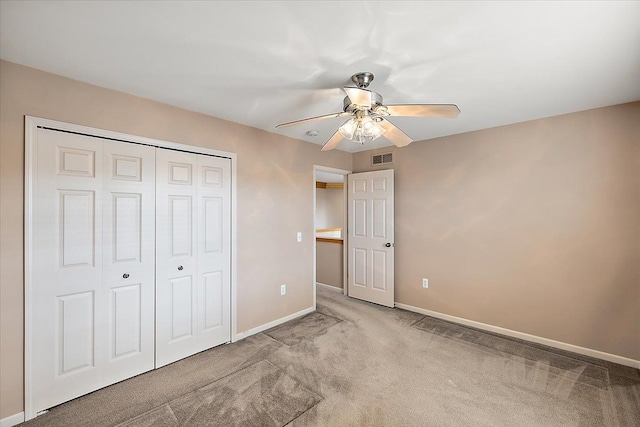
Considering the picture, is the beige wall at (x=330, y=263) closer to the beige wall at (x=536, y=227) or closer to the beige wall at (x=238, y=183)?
the beige wall at (x=238, y=183)

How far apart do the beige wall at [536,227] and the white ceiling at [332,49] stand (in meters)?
0.51

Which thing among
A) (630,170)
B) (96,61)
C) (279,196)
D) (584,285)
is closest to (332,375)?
(279,196)

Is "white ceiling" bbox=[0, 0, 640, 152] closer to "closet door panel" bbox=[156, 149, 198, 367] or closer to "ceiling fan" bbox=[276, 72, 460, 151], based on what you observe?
"ceiling fan" bbox=[276, 72, 460, 151]

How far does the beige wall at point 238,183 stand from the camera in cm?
188

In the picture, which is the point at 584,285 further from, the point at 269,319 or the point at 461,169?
the point at 269,319

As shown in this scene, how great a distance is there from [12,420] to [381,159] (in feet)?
14.6

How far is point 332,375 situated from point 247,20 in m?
2.64

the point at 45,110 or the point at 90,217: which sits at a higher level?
the point at 45,110

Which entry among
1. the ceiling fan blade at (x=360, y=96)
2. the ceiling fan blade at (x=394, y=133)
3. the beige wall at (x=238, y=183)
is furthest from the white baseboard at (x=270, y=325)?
the ceiling fan blade at (x=360, y=96)

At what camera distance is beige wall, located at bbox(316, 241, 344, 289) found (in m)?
4.93

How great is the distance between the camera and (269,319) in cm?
345

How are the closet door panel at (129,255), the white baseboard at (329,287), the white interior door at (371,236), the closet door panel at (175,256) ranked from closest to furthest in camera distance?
the closet door panel at (129,255) → the closet door panel at (175,256) → the white interior door at (371,236) → the white baseboard at (329,287)

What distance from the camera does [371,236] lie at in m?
4.35

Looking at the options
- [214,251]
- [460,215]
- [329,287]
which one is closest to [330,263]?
[329,287]
